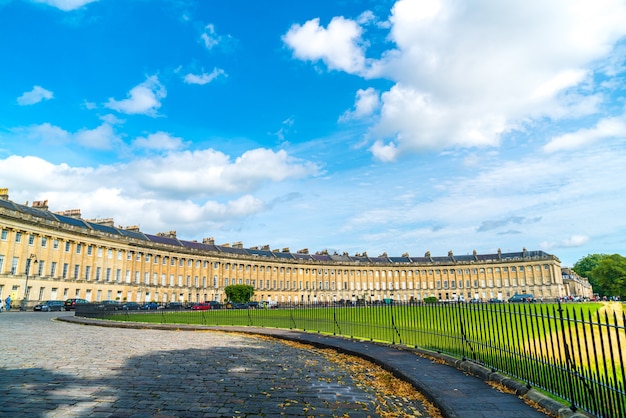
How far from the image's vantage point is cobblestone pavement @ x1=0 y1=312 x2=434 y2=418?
7102mm

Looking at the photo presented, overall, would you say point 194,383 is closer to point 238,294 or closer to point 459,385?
point 459,385

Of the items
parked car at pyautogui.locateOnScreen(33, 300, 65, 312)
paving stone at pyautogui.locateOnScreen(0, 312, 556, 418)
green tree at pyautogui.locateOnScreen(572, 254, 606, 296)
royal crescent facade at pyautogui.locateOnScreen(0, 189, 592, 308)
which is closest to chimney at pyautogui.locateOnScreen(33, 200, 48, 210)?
royal crescent facade at pyautogui.locateOnScreen(0, 189, 592, 308)

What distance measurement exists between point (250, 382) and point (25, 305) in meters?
48.3

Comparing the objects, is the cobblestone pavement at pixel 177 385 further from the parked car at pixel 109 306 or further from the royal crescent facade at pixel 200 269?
the royal crescent facade at pixel 200 269

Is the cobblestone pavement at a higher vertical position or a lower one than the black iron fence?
lower

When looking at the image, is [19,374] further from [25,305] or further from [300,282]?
[300,282]

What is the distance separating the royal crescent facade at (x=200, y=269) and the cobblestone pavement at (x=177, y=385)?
4388 centimetres

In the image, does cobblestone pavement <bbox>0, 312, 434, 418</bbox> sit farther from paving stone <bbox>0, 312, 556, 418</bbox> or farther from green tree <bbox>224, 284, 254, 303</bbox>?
green tree <bbox>224, 284, 254, 303</bbox>

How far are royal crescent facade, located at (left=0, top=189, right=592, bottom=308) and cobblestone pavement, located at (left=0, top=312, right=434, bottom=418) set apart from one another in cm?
4388

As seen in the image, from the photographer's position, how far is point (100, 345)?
51.7 feet

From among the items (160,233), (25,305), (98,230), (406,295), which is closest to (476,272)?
(406,295)

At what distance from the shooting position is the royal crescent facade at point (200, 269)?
177ft

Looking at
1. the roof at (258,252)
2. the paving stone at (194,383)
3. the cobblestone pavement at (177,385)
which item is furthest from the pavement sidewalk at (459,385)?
the roof at (258,252)

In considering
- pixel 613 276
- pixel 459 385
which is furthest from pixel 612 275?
pixel 459 385
